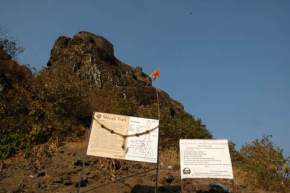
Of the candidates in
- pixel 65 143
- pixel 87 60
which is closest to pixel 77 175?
pixel 65 143

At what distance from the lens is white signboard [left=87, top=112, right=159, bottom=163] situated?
33.8ft

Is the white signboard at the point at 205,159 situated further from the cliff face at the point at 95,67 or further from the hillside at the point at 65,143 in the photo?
the cliff face at the point at 95,67

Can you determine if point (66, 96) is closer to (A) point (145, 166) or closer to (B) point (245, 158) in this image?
(A) point (145, 166)

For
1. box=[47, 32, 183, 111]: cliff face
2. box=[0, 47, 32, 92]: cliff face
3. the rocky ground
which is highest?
box=[47, 32, 183, 111]: cliff face

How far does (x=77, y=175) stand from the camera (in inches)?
529

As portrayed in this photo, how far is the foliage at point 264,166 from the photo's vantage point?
15.1 m

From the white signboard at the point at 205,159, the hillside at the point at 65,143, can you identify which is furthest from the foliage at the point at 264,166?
the white signboard at the point at 205,159

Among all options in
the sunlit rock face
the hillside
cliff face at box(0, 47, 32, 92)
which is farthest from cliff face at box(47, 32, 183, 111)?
cliff face at box(0, 47, 32, 92)

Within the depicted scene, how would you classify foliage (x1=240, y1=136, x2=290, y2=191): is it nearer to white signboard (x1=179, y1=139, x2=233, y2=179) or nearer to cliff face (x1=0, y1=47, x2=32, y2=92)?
white signboard (x1=179, y1=139, x2=233, y2=179)

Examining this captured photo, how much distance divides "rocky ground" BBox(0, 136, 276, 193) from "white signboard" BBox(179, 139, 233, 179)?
1916 millimetres

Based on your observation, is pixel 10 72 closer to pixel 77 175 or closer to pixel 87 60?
pixel 87 60

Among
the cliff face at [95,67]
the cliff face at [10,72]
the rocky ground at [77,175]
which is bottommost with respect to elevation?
the rocky ground at [77,175]

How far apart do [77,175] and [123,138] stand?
3902mm

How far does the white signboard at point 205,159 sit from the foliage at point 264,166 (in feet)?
15.4
